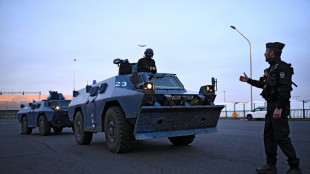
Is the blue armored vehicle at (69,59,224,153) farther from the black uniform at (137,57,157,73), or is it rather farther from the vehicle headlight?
the black uniform at (137,57,157,73)

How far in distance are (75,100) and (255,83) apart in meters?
6.36

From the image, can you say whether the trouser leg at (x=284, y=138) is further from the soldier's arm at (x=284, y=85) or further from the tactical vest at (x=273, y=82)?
the tactical vest at (x=273, y=82)

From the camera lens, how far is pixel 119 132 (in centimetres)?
634

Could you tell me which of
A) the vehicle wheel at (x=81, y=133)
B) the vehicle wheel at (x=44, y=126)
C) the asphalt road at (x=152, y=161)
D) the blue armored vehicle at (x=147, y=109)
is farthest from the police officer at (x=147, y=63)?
the vehicle wheel at (x=44, y=126)

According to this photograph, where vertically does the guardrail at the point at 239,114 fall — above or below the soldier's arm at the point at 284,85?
below

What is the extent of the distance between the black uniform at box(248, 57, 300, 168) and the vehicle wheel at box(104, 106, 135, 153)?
9.43 feet

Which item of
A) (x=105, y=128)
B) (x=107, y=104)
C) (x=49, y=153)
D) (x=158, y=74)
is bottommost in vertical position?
(x=49, y=153)

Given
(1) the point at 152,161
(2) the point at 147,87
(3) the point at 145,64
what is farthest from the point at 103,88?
(1) the point at 152,161

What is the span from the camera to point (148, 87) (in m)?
6.01

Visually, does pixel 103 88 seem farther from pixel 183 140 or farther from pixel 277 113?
pixel 277 113

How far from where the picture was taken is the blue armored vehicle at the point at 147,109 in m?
6.05

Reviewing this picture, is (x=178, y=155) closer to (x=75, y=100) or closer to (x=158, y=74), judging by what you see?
(x=158, y=74)

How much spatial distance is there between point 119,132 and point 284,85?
3.41 m

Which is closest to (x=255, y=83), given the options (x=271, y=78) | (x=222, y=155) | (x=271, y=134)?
(x=271, y=78)
